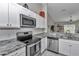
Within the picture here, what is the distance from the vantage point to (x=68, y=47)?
3.10m

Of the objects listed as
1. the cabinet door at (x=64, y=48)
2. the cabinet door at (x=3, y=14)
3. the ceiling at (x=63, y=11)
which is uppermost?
the ceiling at (x=63, y=11)

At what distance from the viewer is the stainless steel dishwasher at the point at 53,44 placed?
3.63m

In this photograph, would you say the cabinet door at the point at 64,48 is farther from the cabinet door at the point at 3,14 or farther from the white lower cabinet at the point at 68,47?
the cabinet door at the point at 3,14

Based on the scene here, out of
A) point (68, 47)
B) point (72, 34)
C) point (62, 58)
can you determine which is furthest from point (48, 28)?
point (62, 58)

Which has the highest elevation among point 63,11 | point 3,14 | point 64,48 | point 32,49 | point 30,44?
point 63,11

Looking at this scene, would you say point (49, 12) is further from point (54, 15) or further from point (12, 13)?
point (12, 13)

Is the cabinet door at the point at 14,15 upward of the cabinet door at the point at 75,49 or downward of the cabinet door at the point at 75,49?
upward

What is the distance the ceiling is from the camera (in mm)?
3697

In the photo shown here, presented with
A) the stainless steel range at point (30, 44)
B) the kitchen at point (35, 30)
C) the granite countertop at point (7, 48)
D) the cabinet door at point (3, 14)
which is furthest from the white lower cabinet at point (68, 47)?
the cabinet door at point (3, 14)

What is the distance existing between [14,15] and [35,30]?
78.2 inches

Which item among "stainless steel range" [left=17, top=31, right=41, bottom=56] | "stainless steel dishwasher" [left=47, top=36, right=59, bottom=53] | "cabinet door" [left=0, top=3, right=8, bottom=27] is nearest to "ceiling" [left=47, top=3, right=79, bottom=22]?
"stainless steel dishwasher" [left=47, top=36, right=59, bottom=53]

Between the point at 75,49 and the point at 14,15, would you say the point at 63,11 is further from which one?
the point at 14,15

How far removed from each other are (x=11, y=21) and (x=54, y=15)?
302cm

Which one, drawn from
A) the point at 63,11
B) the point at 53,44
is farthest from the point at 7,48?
the point at 63,11
